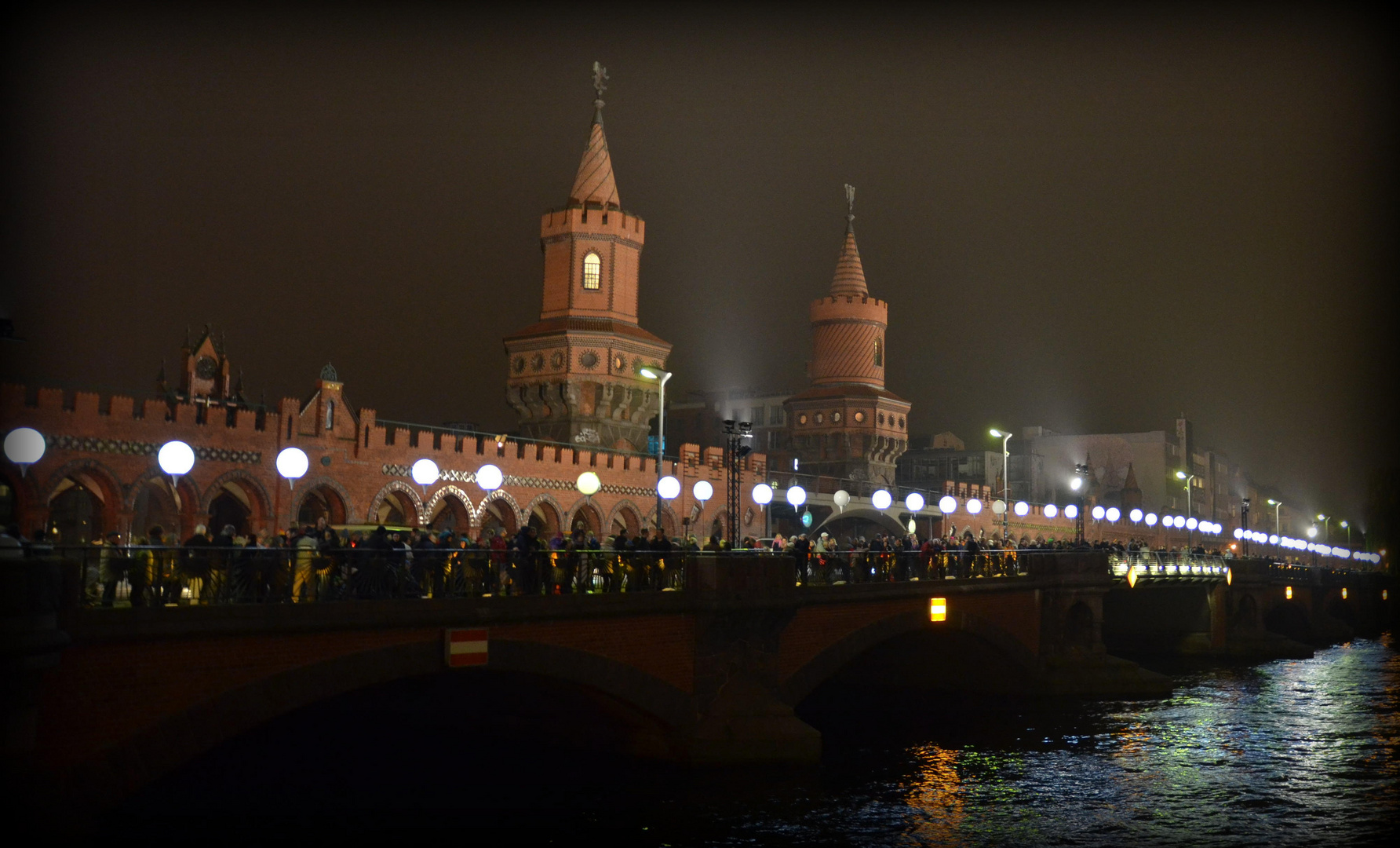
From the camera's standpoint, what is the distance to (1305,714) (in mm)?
42719

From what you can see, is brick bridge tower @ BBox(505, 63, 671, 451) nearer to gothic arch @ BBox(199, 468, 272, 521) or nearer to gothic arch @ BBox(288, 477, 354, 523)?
gothic arch @ BBox(288, 477, 354, 523)

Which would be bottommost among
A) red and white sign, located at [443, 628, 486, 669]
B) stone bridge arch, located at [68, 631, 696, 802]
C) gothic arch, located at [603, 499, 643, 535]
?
stone bridge arch, located at [68, 631, 696, 802]

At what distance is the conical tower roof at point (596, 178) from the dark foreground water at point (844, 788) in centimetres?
3461

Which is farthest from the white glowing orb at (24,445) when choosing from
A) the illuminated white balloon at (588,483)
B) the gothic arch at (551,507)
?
the gothic arch at (551,507)

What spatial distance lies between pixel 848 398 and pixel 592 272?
25295mm

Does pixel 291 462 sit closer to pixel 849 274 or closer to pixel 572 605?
pixel 572 605

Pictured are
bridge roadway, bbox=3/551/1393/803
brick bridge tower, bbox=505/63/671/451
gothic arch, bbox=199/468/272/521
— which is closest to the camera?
bridge roadway, bbox=3/551/1393/803

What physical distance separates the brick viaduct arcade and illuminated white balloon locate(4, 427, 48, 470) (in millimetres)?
7030

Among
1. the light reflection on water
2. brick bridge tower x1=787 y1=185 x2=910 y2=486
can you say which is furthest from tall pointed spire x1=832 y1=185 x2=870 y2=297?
the light reflection on water

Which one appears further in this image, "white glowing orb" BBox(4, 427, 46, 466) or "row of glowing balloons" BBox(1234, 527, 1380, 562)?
"row of glowing balloons" BBox(1234, 527, 1380, 562)

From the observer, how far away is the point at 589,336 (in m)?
64.4

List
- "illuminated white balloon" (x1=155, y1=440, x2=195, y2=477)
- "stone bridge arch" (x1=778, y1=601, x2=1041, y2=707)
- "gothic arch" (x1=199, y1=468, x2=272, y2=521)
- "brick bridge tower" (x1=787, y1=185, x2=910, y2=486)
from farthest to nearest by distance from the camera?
"brick bridge tower" (x1=787, y1=185, x2=910, y2=486) < "gothic arch" (x1=199, y1=468, x2=272, y2=521) < "stone bridge arch" (x1=778, y1=601, x2=1041, y2=707) < "illuminated white balloon" (x1=155, y1=440, x2=195, y2=477)

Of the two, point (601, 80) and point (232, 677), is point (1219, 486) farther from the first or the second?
point (232, 677)

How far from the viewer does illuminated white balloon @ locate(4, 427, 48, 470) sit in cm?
2795
